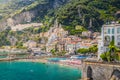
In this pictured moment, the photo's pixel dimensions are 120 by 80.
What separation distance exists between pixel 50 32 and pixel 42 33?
13393 mm

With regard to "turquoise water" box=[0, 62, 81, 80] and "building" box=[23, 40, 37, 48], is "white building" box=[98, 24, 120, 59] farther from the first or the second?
"building" box=[23, 40, 37, 48]

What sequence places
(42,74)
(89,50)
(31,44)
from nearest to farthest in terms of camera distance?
(42,74), (89,50), (31,44)

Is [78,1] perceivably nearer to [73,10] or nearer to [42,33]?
[73,10]

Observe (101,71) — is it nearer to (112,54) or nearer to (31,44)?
(112,54)

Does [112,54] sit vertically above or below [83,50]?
above

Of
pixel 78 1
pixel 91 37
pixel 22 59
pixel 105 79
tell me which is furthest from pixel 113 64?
pixel 78 1

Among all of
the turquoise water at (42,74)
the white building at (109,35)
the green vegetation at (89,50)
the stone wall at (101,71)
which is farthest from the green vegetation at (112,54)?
the green vegetation at (89,50)

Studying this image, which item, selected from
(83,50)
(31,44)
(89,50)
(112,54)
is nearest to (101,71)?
(112,54)

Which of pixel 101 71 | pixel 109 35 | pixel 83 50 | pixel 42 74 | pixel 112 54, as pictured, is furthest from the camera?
pixel 83 50

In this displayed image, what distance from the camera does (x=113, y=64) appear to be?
2260 inches

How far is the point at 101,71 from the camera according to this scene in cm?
5997

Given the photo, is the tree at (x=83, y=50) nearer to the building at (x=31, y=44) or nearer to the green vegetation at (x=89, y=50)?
the green vegetation at (x=89, y=50)

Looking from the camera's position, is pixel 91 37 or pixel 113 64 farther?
pixel 91 37

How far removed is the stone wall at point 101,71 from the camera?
5645cm
